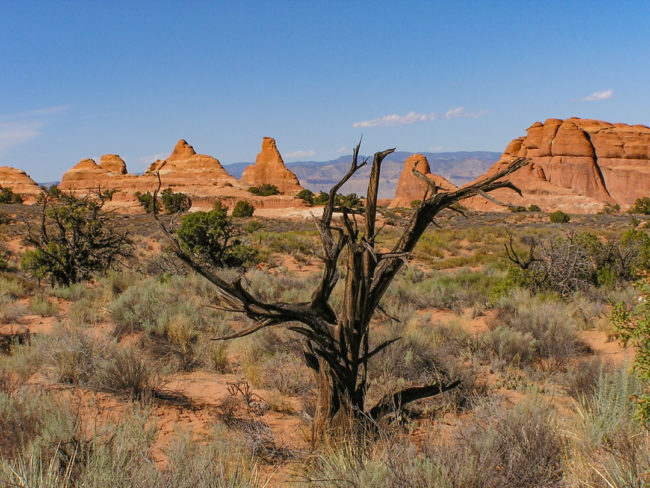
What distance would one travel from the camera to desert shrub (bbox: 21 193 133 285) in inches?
407

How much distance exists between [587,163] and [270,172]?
53582 mm

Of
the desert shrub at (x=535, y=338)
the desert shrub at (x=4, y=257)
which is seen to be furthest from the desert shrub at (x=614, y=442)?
the desert shrub at (x=4, y=257)

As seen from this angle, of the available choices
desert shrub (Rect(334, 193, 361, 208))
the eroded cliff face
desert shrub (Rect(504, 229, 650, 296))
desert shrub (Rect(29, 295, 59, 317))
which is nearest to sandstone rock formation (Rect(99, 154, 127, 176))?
the eroded cliff face

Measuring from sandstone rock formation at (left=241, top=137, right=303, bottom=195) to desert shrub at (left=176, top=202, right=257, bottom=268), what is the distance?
2530 inches

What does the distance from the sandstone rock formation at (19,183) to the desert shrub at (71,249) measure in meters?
64.5

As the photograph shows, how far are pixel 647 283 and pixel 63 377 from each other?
5365 mm

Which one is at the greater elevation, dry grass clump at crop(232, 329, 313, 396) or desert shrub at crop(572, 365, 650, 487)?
desert shrub at crop(572, 365, 650, 487)

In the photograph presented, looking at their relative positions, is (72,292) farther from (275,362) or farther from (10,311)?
(275,362)

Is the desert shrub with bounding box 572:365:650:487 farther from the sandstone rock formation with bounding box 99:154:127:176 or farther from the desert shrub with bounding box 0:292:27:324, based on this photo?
the sandstone rock formation with bounding box 99:154:127:176

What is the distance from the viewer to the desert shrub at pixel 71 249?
10328mm

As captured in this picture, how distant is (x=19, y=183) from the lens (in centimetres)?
7081

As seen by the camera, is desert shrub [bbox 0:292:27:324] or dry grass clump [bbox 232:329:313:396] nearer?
dry grass clump [bbox 232:329:313:396]

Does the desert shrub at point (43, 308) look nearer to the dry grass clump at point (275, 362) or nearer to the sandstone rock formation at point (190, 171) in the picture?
the dry grass clump at point (275, 362)

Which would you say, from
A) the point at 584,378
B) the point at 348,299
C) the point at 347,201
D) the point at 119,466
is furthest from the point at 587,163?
the point at 119,466
